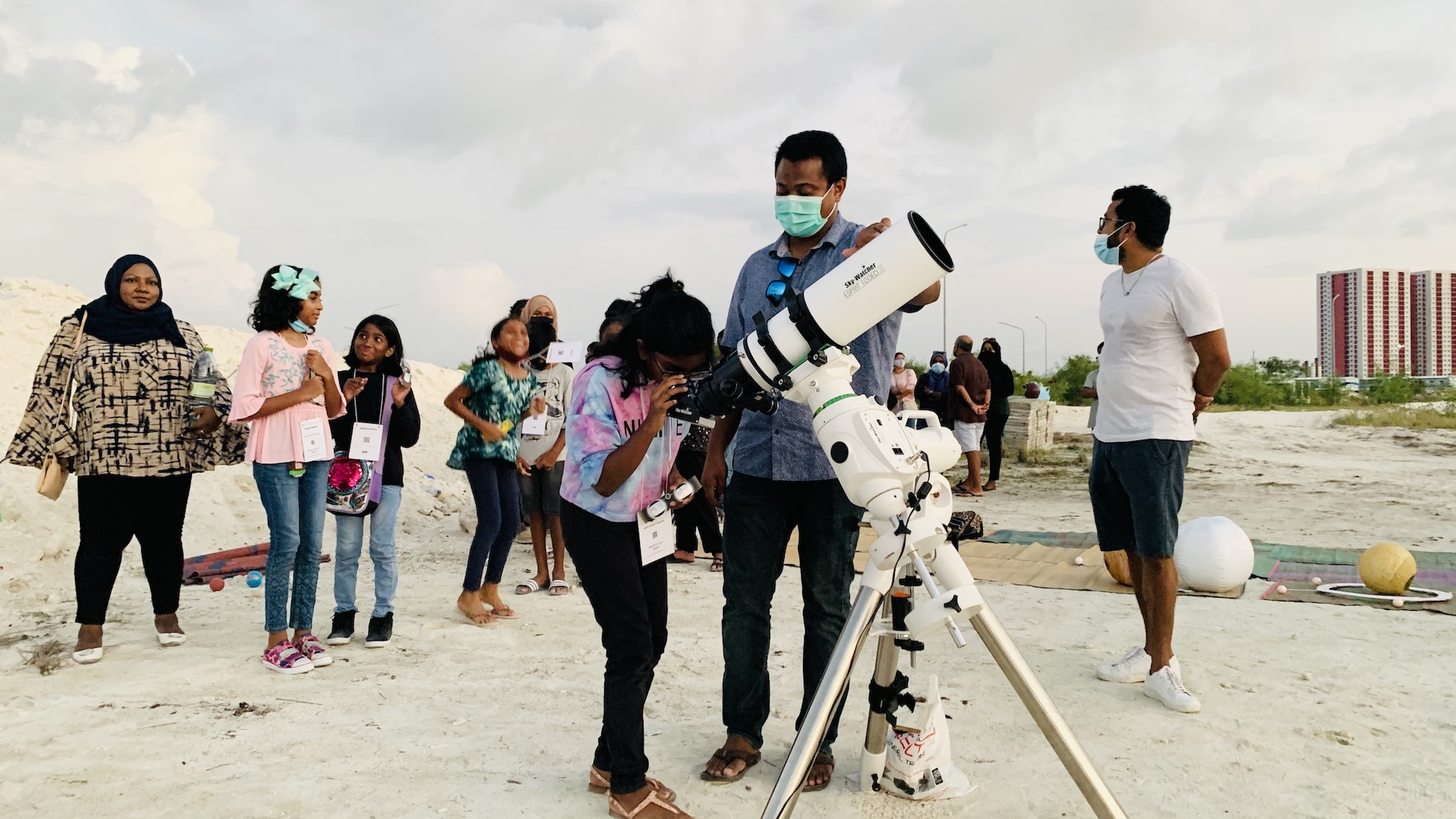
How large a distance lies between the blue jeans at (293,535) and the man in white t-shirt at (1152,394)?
365 cm

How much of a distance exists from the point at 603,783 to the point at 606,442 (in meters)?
1.17

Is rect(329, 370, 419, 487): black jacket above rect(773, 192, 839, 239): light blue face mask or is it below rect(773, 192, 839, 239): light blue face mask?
below

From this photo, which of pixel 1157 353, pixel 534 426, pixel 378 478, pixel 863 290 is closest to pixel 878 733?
pixel 863 290

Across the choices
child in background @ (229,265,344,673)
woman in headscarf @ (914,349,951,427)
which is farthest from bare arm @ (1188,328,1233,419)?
woman in headscarf @ (914,349,951,427)

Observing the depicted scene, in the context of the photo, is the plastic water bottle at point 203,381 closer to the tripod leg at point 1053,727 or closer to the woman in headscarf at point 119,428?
the woman in headscarf at point 119,428

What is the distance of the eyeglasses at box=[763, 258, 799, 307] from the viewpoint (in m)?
3.04

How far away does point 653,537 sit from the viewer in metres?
2.91

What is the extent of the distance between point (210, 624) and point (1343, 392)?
31.2 metres

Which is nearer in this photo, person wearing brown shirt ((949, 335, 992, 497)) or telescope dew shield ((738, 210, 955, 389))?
telescope dew shield ((738, 210, 955, 389))

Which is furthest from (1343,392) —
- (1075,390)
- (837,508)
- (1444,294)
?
(837,508)

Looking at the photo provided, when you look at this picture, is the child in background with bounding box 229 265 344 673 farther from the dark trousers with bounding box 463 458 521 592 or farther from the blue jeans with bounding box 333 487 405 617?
the dark trousers with bounding box 463 458 521 592

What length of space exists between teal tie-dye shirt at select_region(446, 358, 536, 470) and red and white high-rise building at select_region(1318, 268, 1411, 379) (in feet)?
156

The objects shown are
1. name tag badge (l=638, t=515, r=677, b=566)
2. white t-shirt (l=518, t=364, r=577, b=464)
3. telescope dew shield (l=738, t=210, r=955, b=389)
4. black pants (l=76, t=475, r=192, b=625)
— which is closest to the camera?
telescope dew shield (l=738, t=210, r=955, b=389)

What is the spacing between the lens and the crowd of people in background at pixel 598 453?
9.63 feet
